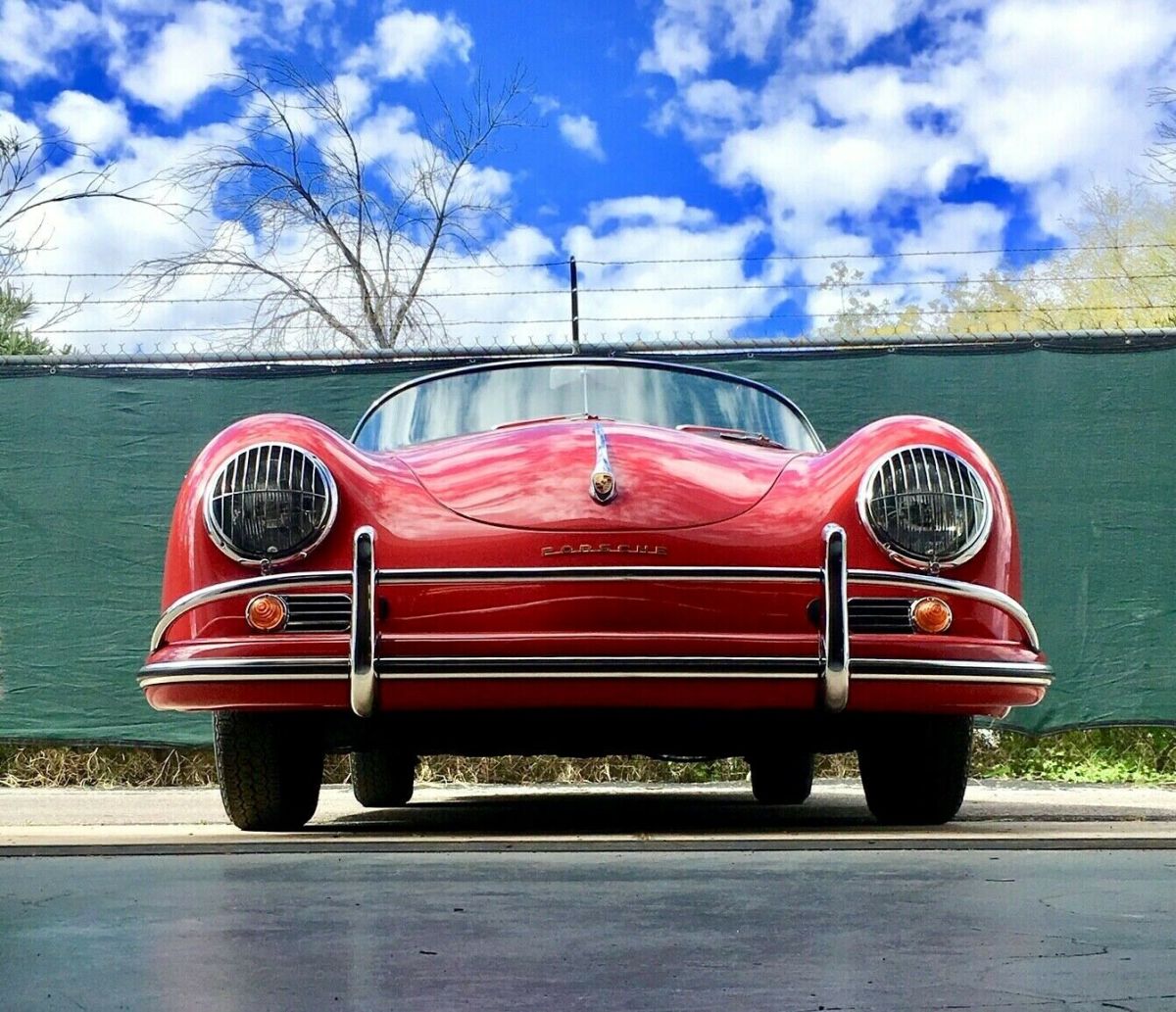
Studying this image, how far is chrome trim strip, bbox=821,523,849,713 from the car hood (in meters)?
0.24

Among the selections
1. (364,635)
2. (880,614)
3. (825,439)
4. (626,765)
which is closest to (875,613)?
(880,614)

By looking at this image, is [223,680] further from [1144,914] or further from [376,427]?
[1144,914]

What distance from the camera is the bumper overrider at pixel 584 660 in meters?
3.89

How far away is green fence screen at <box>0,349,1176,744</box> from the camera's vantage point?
6.76 m

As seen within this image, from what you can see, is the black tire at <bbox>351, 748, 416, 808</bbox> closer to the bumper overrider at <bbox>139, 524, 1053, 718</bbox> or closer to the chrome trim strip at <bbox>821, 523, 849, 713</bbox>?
the bumper overrider at <bbox>139, 524, 1053, 718</bbox>

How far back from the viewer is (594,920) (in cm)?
248

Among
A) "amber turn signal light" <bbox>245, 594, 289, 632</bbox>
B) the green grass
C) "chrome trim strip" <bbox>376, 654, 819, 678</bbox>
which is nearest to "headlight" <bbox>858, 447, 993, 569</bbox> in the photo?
"chrome trim strip" <bbox>376, 654, 819, 678</bbox>

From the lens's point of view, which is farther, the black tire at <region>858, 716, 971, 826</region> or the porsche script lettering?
the black tire at <region>858, 716, 971, 826</region>

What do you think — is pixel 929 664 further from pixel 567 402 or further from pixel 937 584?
pixel 567 402

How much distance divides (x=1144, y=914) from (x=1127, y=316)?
2247 centimetres

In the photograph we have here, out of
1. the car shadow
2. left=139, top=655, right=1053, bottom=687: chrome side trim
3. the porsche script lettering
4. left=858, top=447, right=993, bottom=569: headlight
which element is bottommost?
the car shadow

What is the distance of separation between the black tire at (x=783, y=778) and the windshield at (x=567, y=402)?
3.96 feet

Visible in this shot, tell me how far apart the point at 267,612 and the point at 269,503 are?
0.89 feet

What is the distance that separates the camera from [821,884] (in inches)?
114
